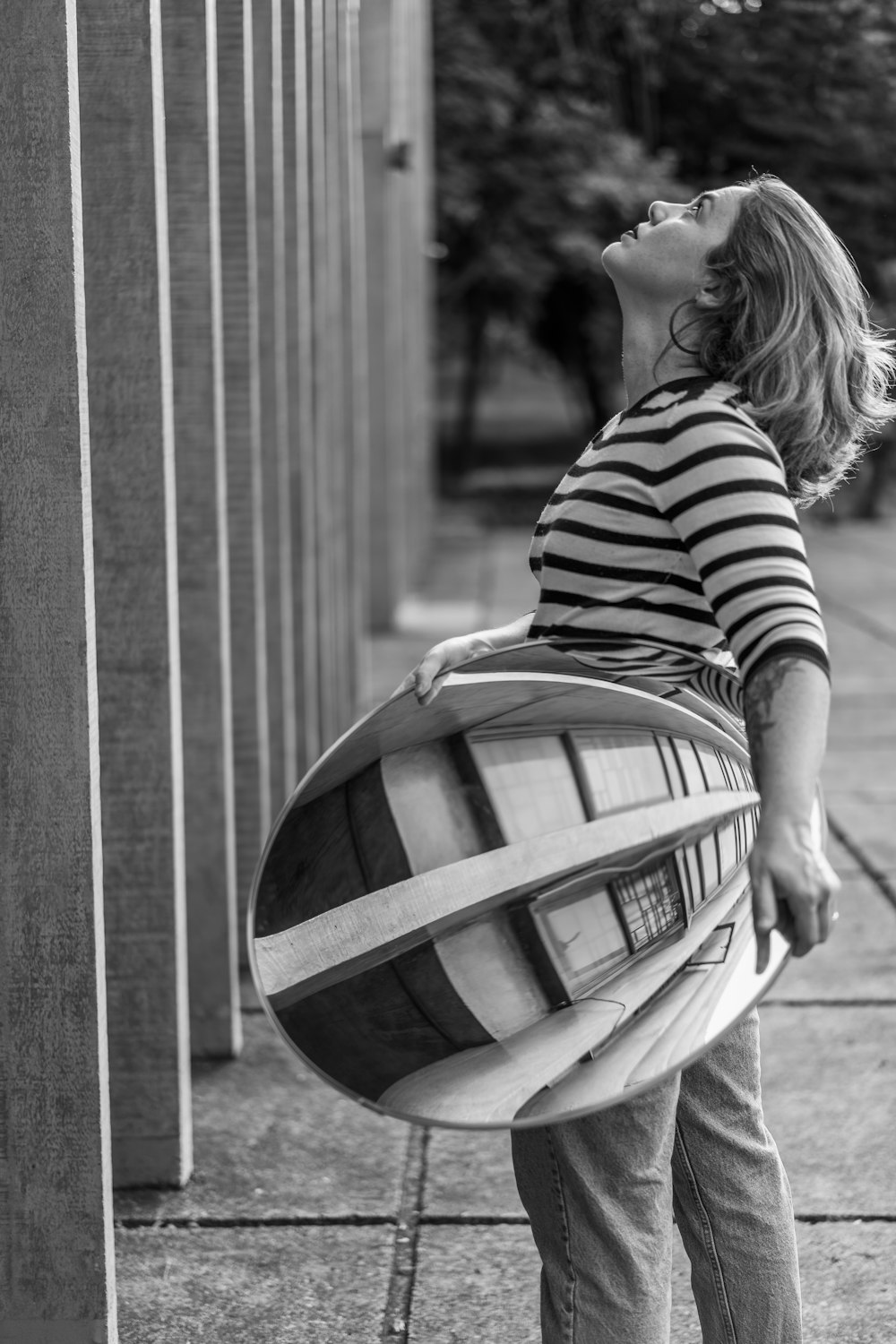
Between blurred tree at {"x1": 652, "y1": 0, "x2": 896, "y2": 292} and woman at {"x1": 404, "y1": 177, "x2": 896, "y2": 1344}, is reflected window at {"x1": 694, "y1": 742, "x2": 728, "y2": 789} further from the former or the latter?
blurred tree at {"x1": 652, "y1": 0, "x2": 896, "y2": 292}

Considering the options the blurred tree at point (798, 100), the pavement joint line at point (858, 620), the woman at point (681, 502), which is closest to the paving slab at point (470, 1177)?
the woman at point (681, 502)

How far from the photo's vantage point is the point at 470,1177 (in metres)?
3.55

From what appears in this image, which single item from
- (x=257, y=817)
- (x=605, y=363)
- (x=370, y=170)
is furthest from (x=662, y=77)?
(x=605, y=363)

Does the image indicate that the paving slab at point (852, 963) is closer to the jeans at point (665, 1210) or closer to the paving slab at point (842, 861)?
the paving slab at point (842, 861)

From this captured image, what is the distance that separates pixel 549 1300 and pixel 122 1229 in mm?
1329

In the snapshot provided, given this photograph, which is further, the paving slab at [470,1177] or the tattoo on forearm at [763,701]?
the paving slab at [470,1177]

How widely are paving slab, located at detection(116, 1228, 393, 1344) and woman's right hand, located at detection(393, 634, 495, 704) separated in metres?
1.24

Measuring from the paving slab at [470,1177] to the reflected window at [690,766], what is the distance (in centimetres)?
148

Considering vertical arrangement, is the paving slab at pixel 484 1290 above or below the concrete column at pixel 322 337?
below

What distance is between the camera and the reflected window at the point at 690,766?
78.5 inches

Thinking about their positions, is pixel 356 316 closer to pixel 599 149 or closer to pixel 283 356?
pixel 283 356

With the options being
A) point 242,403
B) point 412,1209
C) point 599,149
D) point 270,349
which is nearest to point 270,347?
point 270,349

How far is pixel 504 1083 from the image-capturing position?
1956mm

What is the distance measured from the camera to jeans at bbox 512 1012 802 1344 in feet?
7.10
